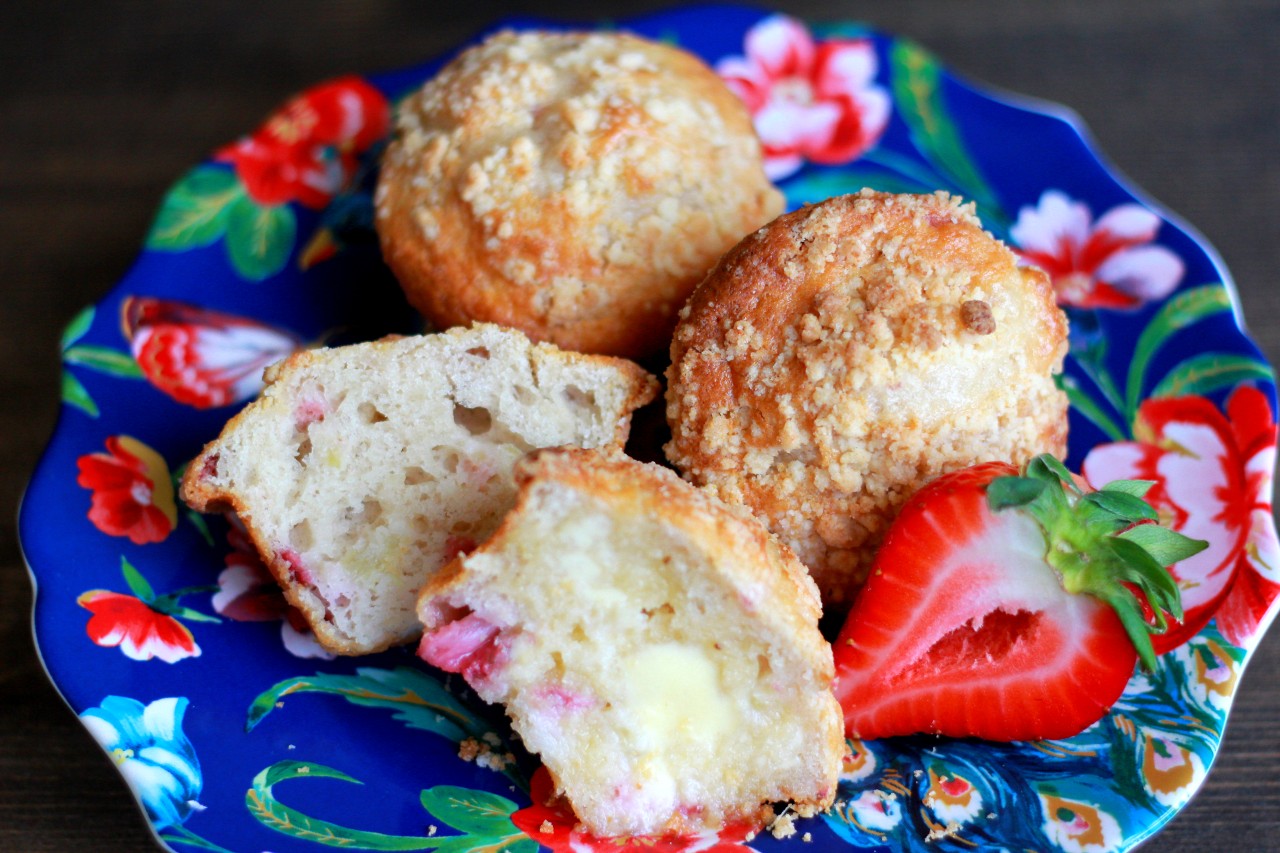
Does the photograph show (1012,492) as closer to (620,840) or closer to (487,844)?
(620,840)

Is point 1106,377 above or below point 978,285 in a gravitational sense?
below

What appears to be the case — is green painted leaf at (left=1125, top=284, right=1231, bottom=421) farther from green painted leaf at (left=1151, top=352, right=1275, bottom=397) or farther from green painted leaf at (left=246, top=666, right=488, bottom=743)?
green painted leaf at (left=246, top=666, right=488, bottom=743)

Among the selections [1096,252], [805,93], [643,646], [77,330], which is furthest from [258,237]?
[1096,252]

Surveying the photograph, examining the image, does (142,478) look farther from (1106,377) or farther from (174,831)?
(1106,377)

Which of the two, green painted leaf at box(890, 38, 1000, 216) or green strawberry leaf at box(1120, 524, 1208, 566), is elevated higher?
green painted leaf at box(890, 38, 1000, 216)

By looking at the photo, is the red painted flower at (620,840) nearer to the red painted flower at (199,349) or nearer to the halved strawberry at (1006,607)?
the halved strawberry at (1006,607)

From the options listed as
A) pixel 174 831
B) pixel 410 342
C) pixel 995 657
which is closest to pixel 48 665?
pixel 174 831

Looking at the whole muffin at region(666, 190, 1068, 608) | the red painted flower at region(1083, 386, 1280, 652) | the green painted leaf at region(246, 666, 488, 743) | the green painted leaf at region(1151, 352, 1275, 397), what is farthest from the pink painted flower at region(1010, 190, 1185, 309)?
the green painted leaf at region(246, 666, 488, 743)
